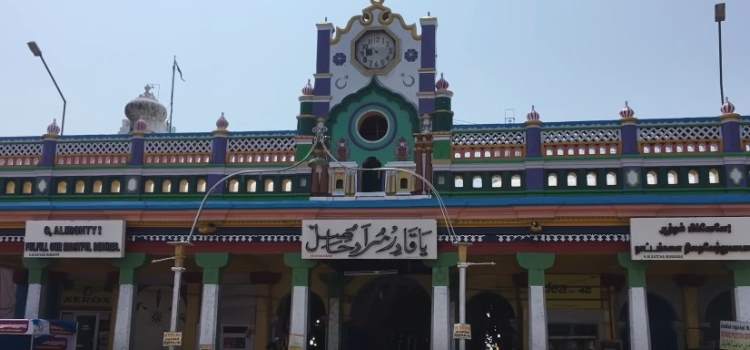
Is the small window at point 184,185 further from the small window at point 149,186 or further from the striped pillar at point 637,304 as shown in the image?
the striped pillar at point 637,304

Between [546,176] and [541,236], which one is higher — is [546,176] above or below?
above

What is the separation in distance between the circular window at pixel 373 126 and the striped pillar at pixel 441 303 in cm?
669

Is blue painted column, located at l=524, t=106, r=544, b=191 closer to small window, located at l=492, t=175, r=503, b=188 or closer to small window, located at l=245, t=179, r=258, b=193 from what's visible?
small window, located at l=492, t=175, r=503, b=188

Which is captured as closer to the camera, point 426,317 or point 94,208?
point 94,208

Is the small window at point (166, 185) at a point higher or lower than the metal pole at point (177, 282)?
higher

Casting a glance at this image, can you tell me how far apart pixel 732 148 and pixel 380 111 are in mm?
12935

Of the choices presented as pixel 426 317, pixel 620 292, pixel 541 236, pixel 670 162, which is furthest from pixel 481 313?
pixel 670 162

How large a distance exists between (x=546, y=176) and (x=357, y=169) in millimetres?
6968

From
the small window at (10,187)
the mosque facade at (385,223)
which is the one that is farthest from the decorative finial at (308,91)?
the small window at (10,187)

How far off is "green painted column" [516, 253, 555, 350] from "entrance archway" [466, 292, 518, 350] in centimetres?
669

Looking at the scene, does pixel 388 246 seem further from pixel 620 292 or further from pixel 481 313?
pixel 620 292

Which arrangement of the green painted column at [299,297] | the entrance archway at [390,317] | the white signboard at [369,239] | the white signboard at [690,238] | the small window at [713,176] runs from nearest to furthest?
the white signboard at [690,238] < the white signboard at [369,239] < the green painted column at [299,297] < the small window at [713,176] < the entrance archway at [390,317]

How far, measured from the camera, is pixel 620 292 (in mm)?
32406

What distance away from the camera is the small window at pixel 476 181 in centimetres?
3094
